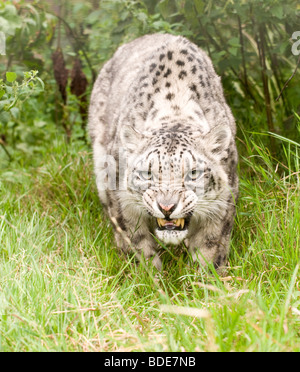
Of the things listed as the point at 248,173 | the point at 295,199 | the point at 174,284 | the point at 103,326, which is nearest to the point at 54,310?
the point at 103,326

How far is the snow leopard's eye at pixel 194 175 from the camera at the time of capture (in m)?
4.93

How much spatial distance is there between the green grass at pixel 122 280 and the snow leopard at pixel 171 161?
0.96 feet

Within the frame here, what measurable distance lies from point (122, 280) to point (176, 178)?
1456 millimetres

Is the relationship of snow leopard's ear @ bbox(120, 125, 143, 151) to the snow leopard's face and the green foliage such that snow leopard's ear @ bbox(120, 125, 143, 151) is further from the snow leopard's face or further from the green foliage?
the green foliage

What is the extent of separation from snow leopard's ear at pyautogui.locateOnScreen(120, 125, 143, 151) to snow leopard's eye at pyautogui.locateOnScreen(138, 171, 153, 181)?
1.20 feet

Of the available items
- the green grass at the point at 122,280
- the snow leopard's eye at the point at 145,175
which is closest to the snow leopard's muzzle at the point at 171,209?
the snow leopard's eye at the point at 145,175

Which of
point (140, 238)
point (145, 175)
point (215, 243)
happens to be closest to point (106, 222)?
point (140, 238)

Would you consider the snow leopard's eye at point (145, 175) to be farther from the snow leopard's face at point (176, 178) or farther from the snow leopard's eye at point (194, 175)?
the snow leopard's eye at point (194, 175)

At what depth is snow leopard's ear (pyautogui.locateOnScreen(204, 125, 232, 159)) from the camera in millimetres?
5197

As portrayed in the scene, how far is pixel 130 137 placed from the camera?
212 inches

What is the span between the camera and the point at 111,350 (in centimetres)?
403

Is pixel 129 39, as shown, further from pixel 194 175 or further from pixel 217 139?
pixel 194 175
